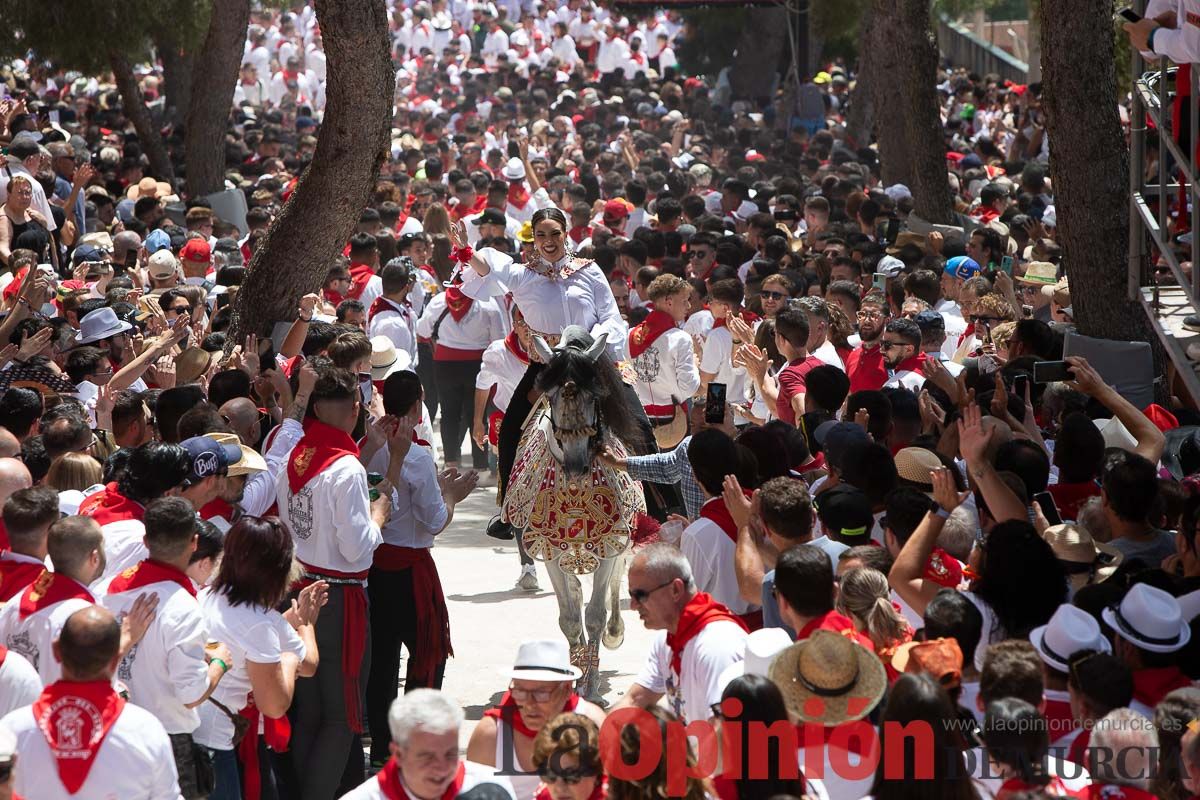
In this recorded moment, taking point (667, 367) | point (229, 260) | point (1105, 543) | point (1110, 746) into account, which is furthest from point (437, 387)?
point (1110, 746)

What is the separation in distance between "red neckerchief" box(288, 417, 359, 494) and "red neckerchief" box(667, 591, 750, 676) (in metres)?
2.02

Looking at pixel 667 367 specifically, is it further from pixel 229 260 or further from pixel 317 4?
pixel 229 260

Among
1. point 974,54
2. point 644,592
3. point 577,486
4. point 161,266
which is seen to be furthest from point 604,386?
point 974,54

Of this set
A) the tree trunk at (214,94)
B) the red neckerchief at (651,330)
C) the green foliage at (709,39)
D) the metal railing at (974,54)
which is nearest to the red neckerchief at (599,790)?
the red neckerchief at (651,330)

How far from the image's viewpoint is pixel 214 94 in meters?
17.5

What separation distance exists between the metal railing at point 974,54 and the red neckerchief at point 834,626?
106 feet

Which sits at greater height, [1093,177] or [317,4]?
[317,4]

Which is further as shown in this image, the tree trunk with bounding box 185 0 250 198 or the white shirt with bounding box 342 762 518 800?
the tree trunk with bounding box 185 0 250 198

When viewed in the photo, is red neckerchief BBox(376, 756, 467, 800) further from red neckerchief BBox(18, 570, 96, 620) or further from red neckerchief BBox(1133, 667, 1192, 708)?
red neckerchief BBox(1133, 667, 1192, 708)

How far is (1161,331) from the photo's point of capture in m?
7.43

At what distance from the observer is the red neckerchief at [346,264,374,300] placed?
12758 mm

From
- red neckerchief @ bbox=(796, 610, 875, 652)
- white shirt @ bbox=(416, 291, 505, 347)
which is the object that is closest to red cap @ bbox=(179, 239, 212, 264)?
white shirt @ bbox=(416, 291, 505, 347)

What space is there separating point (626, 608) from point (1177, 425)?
3625 mm

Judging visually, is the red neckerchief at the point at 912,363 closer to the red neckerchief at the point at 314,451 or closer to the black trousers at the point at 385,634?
the black trousers at the point at 385,634
